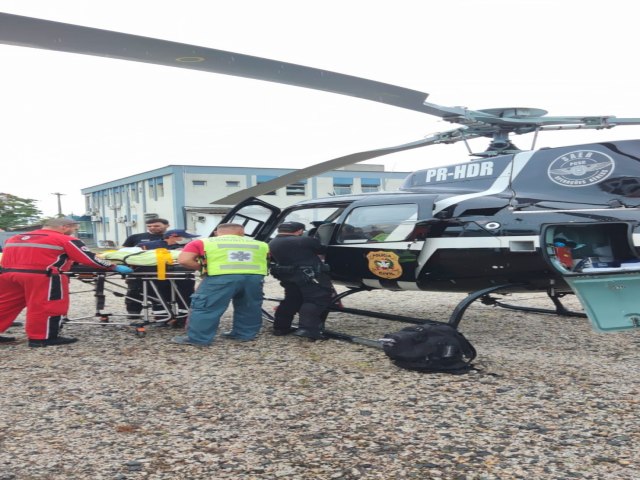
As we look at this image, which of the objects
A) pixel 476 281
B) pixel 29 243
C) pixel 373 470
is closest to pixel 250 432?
pixel 373 470

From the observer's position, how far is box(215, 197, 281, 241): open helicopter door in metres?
7.20

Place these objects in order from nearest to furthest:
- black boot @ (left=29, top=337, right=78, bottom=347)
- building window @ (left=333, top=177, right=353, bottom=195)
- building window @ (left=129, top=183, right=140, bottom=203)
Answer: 1. black boot @ (left=29, top=337, right=78, bottom=347)
2. building window @ (left=333, top=177, right=353, bottom=195)
3. building window @ (left=129, top=183, right=140, bottom=203)

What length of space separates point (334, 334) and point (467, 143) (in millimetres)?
2787

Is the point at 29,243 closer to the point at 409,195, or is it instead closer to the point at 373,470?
the point at 409,195

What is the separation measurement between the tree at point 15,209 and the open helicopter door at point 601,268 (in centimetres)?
3991

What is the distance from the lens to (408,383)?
4.21 metres

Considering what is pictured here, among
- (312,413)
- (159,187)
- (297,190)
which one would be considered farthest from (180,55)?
(159,187)

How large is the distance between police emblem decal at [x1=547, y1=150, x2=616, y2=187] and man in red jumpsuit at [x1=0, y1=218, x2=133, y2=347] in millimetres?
4638

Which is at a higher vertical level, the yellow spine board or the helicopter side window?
the helicopter side window

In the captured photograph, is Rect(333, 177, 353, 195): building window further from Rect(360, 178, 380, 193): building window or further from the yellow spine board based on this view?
the yellow spine board

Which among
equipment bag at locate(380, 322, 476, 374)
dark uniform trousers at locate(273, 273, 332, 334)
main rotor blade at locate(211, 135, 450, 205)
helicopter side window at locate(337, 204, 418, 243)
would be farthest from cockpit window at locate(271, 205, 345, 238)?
equipment bag at locate(380, 322, 476, 374)

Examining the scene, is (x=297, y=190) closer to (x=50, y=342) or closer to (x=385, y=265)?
(x=385, y=265)

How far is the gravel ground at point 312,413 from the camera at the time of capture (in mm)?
2787

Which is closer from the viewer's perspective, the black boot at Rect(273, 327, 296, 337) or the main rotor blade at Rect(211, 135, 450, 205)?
the black boot at Rect(273, 327, 296, 337)
